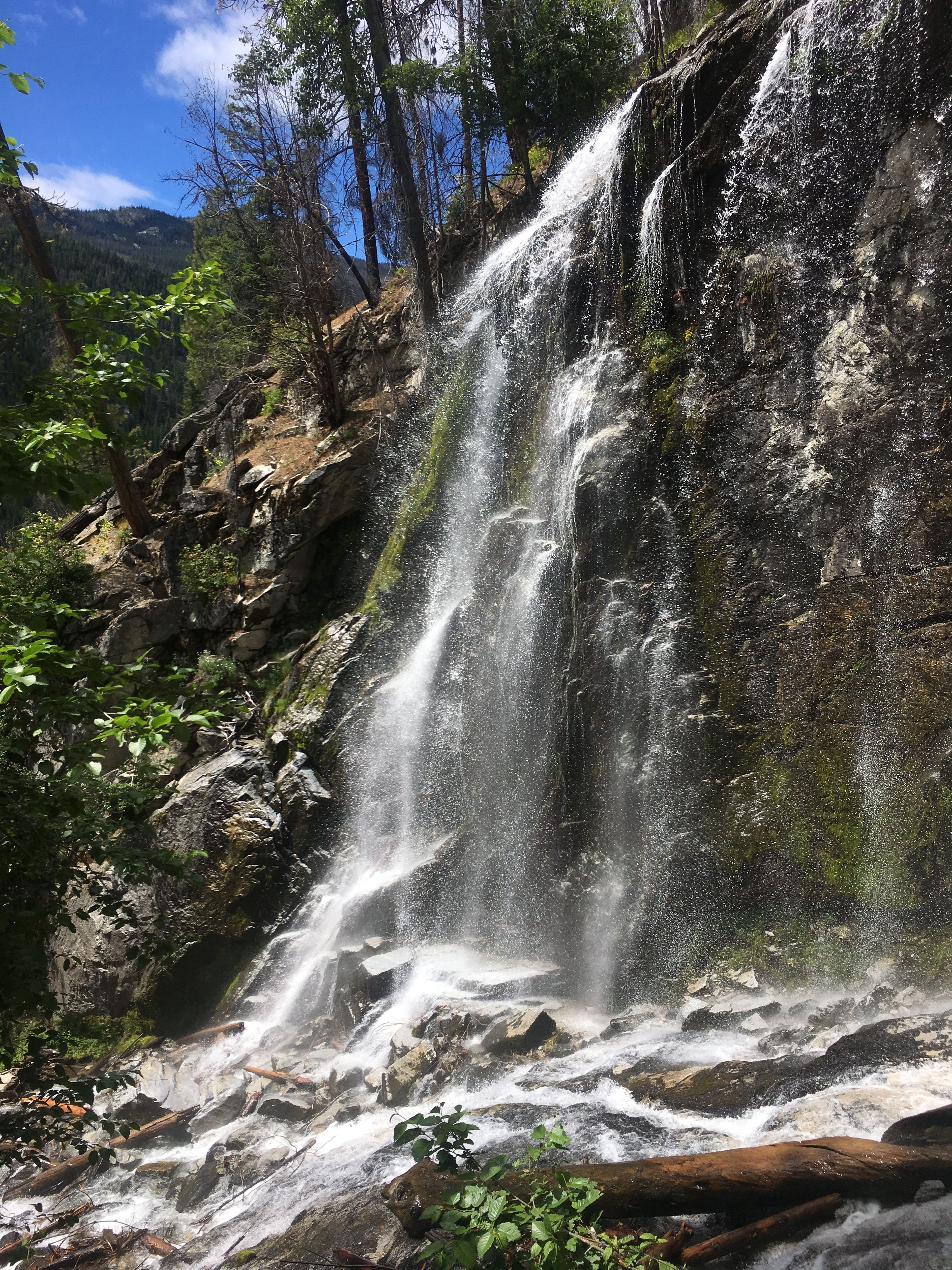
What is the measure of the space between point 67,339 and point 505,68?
8.95 meters

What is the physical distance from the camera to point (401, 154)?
42.5ft

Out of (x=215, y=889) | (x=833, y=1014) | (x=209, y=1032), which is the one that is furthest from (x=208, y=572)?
(x=833, y=1014)

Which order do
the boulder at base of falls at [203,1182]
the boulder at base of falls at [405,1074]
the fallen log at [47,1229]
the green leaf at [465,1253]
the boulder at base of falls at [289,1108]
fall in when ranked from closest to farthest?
the green leaf at [465,1253] → the fallen log at [47,1229] → the boulder at base of falls at [203,1182] → the boulder at base of falls at [405,1074] → the boulder at base of falls at [289,1108]

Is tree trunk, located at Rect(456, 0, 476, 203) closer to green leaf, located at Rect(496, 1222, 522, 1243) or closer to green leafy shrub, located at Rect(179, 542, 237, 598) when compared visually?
green leafy shrub, located at Rect(179, 542, 237, 598)

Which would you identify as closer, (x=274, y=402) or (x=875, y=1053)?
(x=875, y=1053)

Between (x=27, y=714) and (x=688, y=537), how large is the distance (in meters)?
6.66

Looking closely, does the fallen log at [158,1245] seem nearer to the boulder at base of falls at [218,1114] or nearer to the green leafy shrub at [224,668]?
the boulder at base of falls at [218,1114]

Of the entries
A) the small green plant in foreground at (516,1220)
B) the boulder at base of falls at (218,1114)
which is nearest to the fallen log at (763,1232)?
the small green plant in foreground at (516,1220)

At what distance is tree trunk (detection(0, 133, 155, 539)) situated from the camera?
1312 cm

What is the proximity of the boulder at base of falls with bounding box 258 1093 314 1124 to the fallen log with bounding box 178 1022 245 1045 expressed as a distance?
1742 millimetres

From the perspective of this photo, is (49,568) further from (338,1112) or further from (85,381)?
(85,381)

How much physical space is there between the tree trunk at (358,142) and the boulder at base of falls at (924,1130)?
15.3 metres

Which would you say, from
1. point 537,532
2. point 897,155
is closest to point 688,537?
point 537,532

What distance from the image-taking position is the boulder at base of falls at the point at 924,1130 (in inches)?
164
